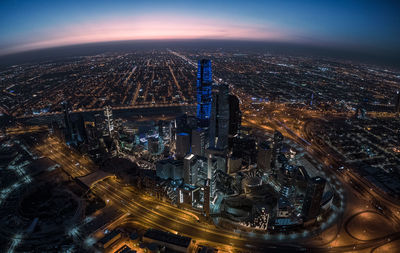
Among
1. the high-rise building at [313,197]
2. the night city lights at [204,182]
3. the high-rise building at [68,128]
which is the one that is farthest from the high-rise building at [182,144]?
the high-rise building at [68,128]

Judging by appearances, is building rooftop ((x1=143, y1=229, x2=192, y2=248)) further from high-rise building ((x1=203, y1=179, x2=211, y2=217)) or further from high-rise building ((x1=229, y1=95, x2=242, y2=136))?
high-rise building ((x1=229, y1=95, x2=242, y2=136))

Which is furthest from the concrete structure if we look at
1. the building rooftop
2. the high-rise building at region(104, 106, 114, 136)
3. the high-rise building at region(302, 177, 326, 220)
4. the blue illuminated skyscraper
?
the blue illuminated skyscraper

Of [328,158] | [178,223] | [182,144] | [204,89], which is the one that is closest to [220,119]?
[182,144]

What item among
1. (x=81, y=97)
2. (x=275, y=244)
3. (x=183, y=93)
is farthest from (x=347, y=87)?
(x=81, y=97)

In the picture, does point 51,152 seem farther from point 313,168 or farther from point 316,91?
point 316,91

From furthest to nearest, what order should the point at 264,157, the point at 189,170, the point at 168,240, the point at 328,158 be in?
the point at 328,158 → the point at 264,157 → the point at 189,170 → the point at 168,240

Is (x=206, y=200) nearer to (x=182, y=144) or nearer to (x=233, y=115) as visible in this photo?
(x=182, y=144)

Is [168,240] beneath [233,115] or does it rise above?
beneath
